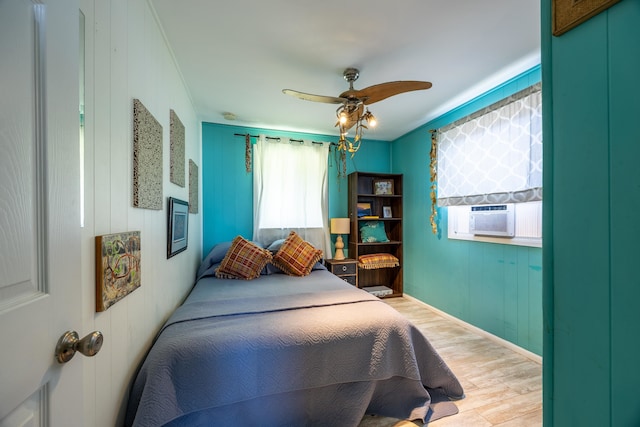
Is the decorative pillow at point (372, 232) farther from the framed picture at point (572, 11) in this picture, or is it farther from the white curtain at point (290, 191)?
the framed picture at point (572, 11)

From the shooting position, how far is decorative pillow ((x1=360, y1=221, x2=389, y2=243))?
391 centimetres

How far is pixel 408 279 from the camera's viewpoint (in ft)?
13.0

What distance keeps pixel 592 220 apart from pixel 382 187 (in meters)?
3.62

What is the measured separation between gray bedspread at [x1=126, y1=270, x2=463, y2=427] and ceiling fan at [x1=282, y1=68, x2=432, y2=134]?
1.57 metres

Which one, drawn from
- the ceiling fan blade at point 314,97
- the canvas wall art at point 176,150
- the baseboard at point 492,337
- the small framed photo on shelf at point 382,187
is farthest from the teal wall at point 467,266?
the canvas wall art at point 176,150

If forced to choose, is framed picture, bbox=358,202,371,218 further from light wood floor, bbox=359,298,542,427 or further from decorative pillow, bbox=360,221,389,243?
light wood floor, bbox=359,298,542,427

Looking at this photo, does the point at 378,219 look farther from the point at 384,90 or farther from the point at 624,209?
the point at 624,209

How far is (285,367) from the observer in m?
→ 1.41

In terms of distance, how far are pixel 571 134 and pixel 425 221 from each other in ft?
10.4

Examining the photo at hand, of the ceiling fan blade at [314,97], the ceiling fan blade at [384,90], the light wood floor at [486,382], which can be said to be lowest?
the light wood floor at [486,382]

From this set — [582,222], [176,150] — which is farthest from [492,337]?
[176,150]

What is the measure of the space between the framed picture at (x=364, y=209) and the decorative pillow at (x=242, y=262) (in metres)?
1.73

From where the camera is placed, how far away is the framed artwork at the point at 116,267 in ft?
3.18

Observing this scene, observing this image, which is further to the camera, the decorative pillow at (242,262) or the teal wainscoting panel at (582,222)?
the decorative pillow at (242,262)
